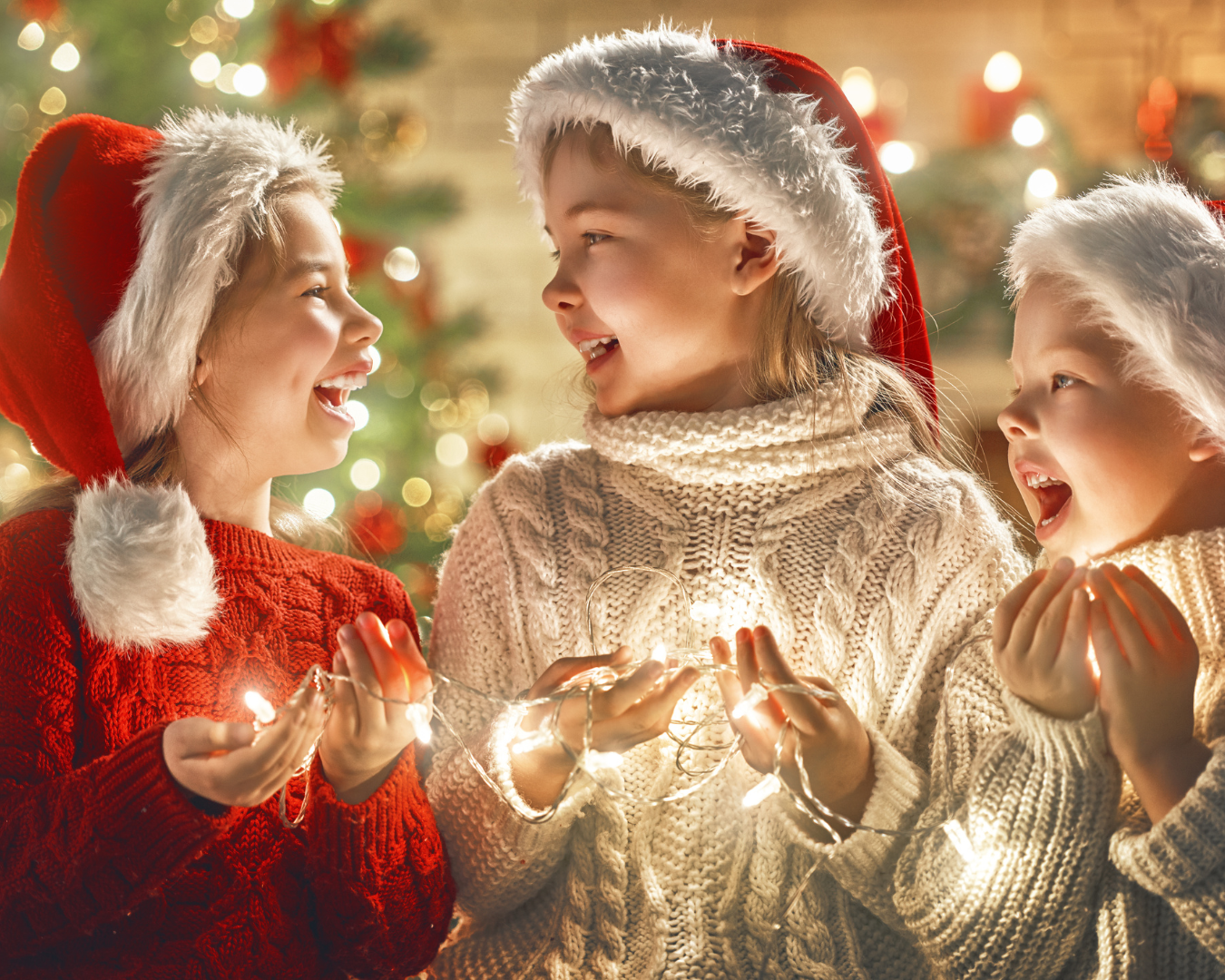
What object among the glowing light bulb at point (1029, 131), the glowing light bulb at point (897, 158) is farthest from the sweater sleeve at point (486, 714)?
the glowing light bulb at point (1029, 131)

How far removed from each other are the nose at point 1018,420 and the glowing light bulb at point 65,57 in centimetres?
141

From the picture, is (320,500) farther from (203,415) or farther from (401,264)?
(203,415)

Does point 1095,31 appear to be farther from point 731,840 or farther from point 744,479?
point 731,840

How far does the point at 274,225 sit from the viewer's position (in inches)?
42.1

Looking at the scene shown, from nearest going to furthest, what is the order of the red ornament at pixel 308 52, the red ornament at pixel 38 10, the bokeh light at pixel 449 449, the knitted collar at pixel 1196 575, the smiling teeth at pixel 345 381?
the knitted collar at pixel 1196 575 → the smiling teeth at pixel 345 381 → the red ornament at pixel 38 10 → the red ornament at pixel 308 52 → the bokeh light at pixel 449 449

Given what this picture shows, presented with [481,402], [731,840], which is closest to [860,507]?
[731,840]

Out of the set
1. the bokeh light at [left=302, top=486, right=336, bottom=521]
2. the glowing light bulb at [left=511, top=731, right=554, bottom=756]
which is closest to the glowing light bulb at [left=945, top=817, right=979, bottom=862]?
the glowing light bulb at [left=511, top=731, right=554, bottom=756]

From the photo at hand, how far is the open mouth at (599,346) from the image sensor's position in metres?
1.13

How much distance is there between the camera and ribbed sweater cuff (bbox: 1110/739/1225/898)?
797mm

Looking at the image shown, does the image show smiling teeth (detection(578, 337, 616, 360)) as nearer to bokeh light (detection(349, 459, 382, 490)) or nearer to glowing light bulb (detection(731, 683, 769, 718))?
glowing light bulb (detection(731, 683, 769, 718))

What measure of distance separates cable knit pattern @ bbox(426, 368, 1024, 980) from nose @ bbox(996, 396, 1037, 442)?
0.37ft

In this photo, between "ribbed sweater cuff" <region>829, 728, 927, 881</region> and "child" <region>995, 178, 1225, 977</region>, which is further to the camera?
"ribbed sweater cuff" <region>829, 728, 927, 881</region>

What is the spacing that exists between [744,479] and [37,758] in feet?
2.22

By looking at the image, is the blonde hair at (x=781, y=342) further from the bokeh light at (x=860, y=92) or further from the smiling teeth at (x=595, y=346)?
the bokeh light at (x=860, y=92)
